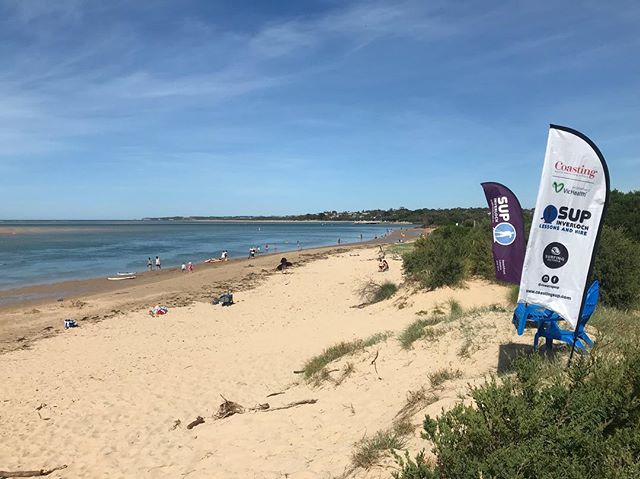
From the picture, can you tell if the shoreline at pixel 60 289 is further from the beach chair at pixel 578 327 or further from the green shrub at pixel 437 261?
the beach chair at pixel 578 327

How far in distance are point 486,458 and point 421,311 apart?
34.7 ft

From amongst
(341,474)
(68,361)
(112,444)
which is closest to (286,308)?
(68,361)

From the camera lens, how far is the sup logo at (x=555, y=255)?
5.14 m

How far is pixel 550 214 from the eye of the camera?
5137mm

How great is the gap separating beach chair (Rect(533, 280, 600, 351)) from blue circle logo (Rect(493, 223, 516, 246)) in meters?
1.68

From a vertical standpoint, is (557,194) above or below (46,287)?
above

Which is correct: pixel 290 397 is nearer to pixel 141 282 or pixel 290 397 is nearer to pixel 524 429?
pixel 524 429

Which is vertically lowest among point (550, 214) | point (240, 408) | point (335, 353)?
point (240, 408)

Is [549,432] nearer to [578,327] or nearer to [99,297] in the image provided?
[578,327]

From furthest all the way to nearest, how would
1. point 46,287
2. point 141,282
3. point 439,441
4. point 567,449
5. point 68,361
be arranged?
point 141,282
point 46,287
point 68,361
point 439,441
point 567,449

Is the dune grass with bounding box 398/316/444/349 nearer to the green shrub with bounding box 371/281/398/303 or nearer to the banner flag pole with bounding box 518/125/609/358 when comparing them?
the banner flag pole with bounding box 518/125/609/358

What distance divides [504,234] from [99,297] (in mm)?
Result: 21799

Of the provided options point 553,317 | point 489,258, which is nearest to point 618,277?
point 489,258

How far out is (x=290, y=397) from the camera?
8625 millimetres
